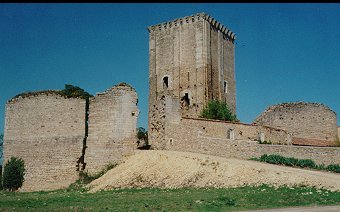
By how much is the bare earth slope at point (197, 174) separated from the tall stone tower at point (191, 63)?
17685mm

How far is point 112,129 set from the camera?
24.3 meters

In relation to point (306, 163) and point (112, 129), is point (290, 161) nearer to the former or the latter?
point (306, 163)

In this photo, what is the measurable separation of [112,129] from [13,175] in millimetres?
7561

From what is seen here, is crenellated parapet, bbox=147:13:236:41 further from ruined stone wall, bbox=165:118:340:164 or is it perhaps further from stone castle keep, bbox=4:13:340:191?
ruined stone wall, bbox=165:118:340:164

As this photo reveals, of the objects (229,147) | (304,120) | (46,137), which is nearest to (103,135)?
(46,137)

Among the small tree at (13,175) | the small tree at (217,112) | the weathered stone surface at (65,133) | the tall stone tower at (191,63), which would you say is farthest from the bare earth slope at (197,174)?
the tall stone tower at (191,63)

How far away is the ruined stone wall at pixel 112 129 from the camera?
Answer: 24.0 m

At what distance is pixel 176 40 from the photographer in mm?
41875

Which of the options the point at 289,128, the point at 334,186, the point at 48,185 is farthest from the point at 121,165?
the point at 289,128

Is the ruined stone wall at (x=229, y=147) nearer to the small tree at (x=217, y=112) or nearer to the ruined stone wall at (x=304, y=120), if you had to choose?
the small tree at (x=217, y=112)

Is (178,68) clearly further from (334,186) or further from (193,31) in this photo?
(334,186)

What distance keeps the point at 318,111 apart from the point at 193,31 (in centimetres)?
1421

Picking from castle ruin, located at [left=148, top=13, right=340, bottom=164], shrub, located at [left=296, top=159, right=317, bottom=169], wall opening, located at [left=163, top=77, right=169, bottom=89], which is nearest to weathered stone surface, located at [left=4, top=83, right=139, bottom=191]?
castle ruin, located at [left=148, top=13, right=340, bottom=164]

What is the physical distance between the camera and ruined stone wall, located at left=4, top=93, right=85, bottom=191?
25.4 metres
